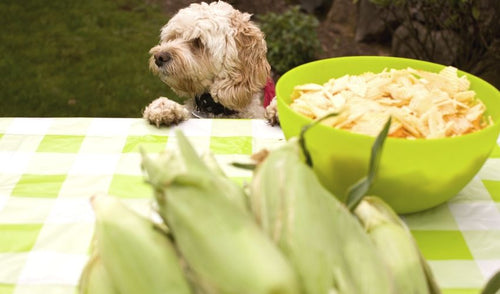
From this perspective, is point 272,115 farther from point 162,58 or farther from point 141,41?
point 141,41

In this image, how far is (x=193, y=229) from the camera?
22.8 inches

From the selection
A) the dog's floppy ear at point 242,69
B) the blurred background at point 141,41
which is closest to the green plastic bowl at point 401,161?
the dog's floppy ear at point 242,69

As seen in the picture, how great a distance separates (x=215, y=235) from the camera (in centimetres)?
57

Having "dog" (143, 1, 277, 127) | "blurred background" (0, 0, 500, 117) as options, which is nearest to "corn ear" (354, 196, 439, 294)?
"dog" (143, 1, 277, 127)

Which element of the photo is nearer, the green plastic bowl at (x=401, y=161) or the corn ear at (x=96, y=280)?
the corn ear at (x=96, y=280)

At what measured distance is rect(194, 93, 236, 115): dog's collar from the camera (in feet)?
6.48

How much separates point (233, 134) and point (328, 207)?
798 mm

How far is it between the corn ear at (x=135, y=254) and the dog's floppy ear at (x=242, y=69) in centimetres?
128

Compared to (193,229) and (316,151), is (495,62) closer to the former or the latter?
(316,151)

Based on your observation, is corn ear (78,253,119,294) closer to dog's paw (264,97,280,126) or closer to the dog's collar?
dog's paw (264,97,280,126)

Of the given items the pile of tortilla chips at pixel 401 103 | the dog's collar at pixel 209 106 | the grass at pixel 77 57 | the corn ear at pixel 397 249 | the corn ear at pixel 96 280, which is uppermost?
the pile of tortilla chips at pixel 401 103

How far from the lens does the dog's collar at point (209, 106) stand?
197 centimetres

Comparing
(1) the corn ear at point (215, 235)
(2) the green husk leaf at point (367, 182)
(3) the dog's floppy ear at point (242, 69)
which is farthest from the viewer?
(3) the dog's floppy ear at point (242, 69)

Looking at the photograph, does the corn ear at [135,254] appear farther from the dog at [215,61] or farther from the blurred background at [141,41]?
the blurred background at [141,41]
